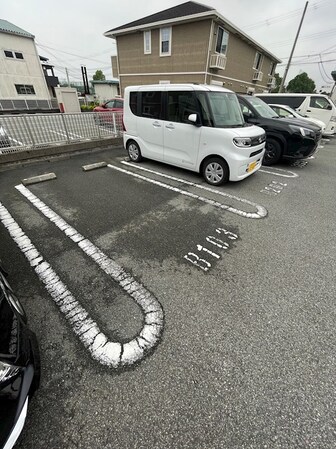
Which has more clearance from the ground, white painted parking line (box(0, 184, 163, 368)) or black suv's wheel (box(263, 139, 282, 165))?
black suv's wheel (box(263, 139, 282, 165))

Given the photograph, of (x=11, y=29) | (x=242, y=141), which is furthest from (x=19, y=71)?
(x=242, y=141)

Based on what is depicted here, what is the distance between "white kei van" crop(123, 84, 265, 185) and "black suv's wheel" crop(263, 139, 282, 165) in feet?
5.34

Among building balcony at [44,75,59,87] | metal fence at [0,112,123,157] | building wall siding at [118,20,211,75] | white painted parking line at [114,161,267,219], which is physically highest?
building wall siding at [118,20,211,75]

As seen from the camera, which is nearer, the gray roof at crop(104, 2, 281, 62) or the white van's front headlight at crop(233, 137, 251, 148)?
the white van's front headlight at crop(233, 137, 251, 148)

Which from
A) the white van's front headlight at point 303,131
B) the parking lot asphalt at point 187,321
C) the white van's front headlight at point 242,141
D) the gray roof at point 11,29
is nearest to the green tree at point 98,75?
the gray roof at point 11,29

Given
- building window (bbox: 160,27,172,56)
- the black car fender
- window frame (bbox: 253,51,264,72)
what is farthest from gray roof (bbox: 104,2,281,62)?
the black car fender

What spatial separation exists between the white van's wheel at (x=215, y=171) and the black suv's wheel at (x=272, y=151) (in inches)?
103

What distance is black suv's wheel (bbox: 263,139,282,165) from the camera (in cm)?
564

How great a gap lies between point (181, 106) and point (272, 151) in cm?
315

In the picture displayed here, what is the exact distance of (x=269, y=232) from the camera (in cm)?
298

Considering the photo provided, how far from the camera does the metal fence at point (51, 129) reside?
5059 millimetres

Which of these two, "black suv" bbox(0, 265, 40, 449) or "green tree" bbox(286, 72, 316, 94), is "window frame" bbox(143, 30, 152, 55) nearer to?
"black suv" bbox(0, 265, 40, 449)

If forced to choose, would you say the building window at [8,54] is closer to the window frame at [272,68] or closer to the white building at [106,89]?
the white building at [106,89]

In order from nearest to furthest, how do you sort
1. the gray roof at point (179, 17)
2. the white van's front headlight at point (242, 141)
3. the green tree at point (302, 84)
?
the white van's front headlight at point (242, 141) → the gray roof at point (179, 17) → the green tree at point (302, 84)
